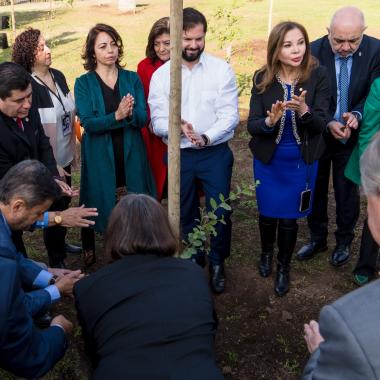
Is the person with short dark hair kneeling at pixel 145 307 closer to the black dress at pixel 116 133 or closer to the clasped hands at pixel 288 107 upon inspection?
the clasped hands at pixel 288 107

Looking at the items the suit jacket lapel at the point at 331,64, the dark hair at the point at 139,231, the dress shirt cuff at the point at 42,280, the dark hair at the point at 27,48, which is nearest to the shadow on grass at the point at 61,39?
the dark hair at the point at 27,48

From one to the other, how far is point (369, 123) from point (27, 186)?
244 cm

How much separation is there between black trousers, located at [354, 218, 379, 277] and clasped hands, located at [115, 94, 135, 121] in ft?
6.60

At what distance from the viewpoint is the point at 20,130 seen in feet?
11.4

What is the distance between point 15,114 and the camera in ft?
11.1

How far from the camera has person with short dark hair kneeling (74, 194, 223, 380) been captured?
2.05m

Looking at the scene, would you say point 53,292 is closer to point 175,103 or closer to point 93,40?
point 175,103

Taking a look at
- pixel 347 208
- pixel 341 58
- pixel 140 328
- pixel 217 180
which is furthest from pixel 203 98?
pixel 140 328

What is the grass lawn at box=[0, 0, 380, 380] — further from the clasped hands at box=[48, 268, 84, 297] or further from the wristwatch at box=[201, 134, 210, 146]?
the wristwatch at box=[201, 134, 210, 146]

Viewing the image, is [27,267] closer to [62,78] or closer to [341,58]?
[62,78]

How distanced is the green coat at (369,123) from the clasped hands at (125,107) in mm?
1705

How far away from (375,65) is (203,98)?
4.50 feet

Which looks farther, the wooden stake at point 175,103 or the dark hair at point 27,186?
the dark hair at point 27,186

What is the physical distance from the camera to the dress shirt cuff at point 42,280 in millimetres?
3178
